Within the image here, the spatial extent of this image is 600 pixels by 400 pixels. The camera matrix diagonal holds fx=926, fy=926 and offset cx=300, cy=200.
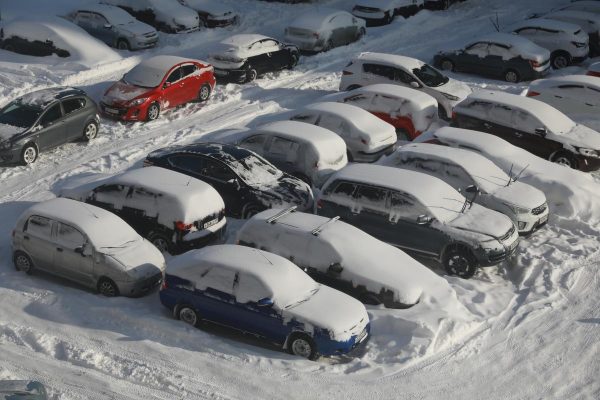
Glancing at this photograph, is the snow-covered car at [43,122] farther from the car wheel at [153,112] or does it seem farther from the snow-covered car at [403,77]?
the snow-covered car at [403,77]

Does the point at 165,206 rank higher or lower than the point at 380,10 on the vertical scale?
higher

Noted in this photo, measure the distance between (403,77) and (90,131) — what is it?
Result: 29.2 feet

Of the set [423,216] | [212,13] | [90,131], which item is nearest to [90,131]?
[90,131]

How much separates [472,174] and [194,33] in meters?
14.8

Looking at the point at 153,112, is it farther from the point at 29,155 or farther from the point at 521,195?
the point at 521,195

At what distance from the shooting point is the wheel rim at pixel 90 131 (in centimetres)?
2241

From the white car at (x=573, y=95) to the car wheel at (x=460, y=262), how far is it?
986cm

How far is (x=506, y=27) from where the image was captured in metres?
33.7

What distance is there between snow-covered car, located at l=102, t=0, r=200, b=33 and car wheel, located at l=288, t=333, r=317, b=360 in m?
18.8

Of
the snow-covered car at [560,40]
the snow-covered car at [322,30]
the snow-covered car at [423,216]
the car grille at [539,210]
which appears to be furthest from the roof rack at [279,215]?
the snow-covered car at [560,40]

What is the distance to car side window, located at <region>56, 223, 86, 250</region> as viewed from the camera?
16.0 meters

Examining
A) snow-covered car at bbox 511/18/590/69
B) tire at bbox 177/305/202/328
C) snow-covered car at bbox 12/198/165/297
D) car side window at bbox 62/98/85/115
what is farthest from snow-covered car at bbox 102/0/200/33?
tire at bbox 177/305/202/328

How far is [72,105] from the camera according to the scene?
22.0 metres

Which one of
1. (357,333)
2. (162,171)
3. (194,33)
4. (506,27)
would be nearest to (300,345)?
(357,333)
